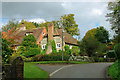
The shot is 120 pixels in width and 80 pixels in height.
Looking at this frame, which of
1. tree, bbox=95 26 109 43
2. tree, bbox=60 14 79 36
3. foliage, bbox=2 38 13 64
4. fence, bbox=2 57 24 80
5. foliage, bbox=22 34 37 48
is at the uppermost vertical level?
tree, bbox=60 14 79 36

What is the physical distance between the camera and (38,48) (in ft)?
140

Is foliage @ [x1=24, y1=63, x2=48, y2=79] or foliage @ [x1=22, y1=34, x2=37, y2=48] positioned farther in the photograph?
foliage @ [x1=22, y1=34, x2=37, y2=48]

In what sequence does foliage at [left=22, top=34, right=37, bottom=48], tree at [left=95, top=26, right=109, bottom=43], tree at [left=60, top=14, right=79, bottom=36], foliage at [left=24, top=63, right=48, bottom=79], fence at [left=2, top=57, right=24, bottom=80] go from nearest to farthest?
fence at [left=2, top=57, right=24, bottom=80], foliage at [left=24, top=63, right=48, bottom=79], foliage at [left=22, top=34, right=37, bottom=48], tree at [left=95, top=26, right=109, bottom=43], tree at [left=60, top=14, right=79, bottom=36]

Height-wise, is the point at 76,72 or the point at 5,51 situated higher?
the point at 5,51

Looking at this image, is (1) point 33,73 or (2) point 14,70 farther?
(1) point 33,73

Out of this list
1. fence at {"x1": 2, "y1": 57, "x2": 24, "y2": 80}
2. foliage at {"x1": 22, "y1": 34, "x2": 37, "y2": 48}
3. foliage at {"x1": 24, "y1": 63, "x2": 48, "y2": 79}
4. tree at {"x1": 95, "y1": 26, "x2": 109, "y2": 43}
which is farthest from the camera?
tree at {"x1": 95, "y1": 26, "x2": 109, "y2": 43}

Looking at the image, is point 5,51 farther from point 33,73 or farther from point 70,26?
point 70,26

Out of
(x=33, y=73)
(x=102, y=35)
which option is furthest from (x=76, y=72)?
(x=102, y=35)

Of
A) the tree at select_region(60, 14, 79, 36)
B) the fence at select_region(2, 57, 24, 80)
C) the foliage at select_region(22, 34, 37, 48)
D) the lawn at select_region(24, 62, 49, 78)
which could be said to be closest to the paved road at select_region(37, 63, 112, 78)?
the lawn at select_region(24, 62, 49, 78)

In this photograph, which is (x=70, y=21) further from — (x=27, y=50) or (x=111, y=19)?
(x=111, y=19)

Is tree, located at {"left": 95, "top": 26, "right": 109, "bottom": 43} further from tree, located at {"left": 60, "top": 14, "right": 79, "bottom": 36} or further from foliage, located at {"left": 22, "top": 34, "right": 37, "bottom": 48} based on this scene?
foliage, located at {"left": 22, "top": 34, "right": 37, "bottom": 48}

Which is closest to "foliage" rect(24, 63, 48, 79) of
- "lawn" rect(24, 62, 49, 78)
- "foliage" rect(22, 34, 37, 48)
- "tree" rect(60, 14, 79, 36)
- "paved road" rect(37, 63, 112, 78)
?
"lawn" rect(24, 62, 49, 78)

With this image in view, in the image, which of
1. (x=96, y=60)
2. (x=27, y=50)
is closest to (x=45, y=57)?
(x=27, y=50)

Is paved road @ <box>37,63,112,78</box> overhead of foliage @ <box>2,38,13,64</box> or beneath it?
beneath
